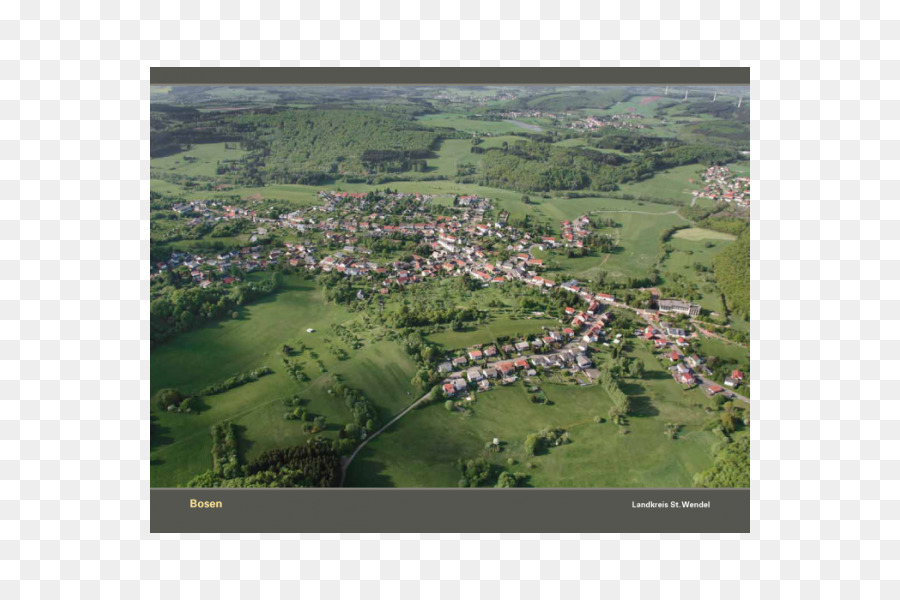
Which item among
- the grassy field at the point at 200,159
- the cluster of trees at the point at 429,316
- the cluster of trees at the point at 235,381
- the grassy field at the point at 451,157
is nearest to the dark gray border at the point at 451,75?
the grassy field at the point at 200,159

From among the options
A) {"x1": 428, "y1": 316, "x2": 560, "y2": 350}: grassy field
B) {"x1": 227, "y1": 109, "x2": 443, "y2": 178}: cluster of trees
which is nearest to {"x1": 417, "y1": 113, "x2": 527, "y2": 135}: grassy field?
{"x1": 227, "y1": 109, "x2": 443, "y2": 178}: cluster of trees

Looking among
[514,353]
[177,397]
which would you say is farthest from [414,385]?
[177,397]

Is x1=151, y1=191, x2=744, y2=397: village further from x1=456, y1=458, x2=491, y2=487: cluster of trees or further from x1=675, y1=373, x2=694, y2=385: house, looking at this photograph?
x1=456, y1=458, x2=491, y2=487: cluster of trees

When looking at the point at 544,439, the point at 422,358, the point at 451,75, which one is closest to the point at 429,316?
the point at 422,358

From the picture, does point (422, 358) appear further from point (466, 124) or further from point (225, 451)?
point (466, 124)

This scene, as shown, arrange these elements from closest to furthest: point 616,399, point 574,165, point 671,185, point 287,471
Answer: point 287,471 → point 616,399 → point 671,185 → point 574,165
